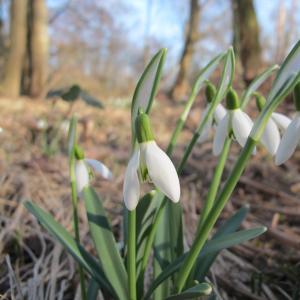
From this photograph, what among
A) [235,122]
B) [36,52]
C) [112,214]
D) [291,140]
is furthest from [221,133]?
[36,52]

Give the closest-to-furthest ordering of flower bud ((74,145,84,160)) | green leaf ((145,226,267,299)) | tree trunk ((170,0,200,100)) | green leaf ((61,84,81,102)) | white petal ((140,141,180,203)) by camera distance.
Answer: white petal ((140,141,180,203))
green leaf ((145,226,267,299))
flower bud ((74,145,84,160))
green leaf ((61,84,81,102))
tree trunk ((170,0,200,100))

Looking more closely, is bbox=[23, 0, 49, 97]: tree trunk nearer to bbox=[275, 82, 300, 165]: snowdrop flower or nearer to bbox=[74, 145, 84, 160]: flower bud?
bbox=[74, 145, 84, 160]: flower bud

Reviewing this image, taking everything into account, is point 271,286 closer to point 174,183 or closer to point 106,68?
point 174,183

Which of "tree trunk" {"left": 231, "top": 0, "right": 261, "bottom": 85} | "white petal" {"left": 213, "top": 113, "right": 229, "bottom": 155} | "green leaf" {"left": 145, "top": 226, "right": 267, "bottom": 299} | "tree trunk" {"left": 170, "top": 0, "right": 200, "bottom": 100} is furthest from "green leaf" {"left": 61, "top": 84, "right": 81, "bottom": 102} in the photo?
"tree trunk" {"left": 170, "top": 0, "right": 200, "bottom": 100}

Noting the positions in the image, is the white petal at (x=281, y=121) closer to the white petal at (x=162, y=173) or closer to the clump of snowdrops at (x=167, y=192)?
the clump of snowdrops at (x=167, y=192)

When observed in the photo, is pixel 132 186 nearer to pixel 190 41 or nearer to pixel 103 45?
pixel 190 41

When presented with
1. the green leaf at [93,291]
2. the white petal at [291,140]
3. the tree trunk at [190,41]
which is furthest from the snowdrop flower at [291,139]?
the tree trunk at [190,41]
